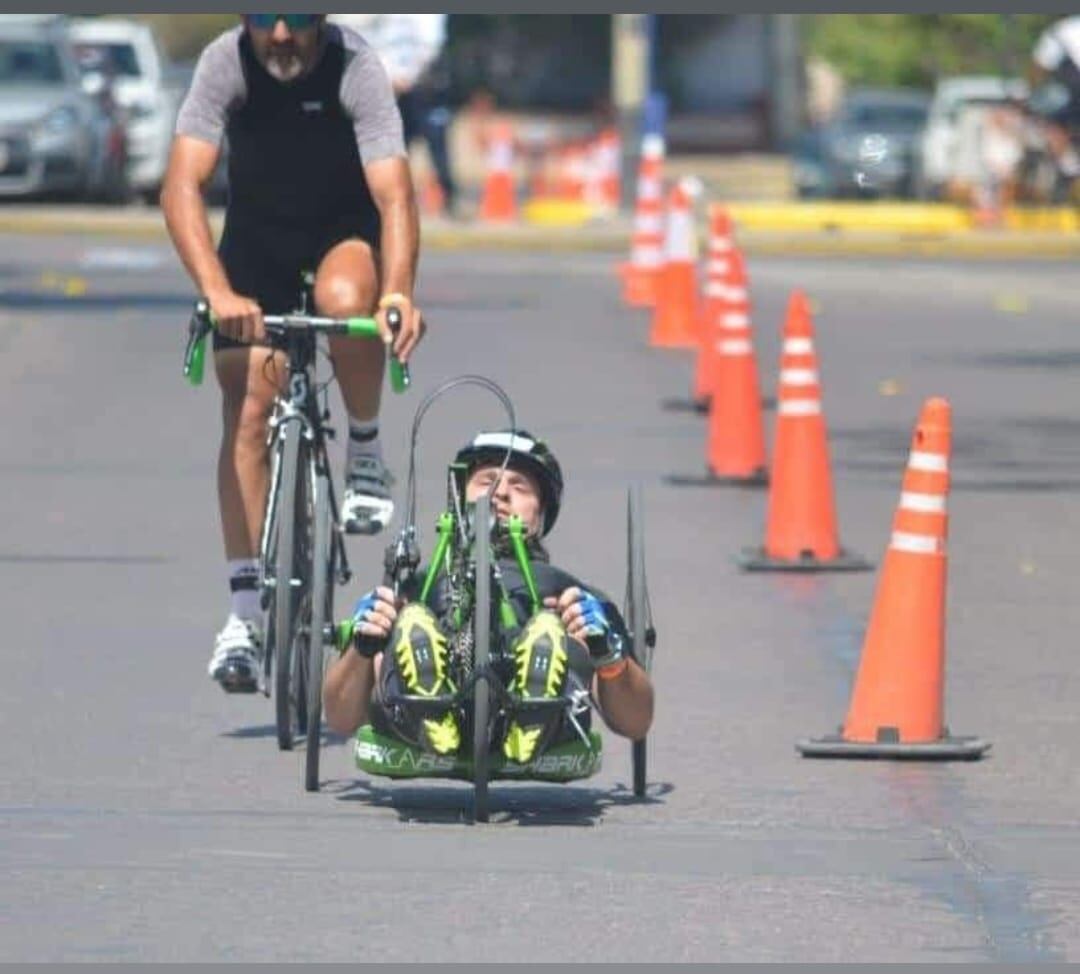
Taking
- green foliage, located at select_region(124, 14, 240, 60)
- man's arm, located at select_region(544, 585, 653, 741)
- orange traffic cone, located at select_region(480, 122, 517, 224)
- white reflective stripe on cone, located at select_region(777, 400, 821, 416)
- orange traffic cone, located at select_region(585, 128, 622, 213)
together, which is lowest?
man's arm, located at select_region(544, 585, 653, 741)

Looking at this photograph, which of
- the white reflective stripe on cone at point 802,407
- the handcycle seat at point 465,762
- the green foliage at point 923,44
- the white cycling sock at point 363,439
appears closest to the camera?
the handcycle seat at point 465,762

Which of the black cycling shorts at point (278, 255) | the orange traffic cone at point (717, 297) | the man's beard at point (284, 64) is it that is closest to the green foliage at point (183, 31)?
the orange traffic cone at point (717, 297)

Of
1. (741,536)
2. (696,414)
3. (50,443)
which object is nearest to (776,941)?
(741,536)

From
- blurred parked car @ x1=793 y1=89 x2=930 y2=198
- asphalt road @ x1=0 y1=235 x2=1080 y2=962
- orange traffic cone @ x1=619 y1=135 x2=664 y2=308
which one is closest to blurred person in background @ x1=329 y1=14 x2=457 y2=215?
orange traffic cone @ x1=619 y1=135 x2=664 y2=308

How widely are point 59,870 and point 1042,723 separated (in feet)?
10.6

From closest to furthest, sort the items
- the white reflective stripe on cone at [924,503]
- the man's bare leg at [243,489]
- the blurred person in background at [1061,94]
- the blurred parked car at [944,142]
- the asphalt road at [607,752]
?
the asphalt road at [607,752]
the man's bare leg at [243,489]
the white reflective stripe on cone at [924,503]
the blurred person in background at [1061,94]
the blurred parked car at [944,142]

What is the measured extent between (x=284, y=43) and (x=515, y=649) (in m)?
1.91

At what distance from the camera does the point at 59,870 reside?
287 inches

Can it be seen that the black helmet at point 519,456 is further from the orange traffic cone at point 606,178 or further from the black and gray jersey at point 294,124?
the orange traffic cone at point 606,178

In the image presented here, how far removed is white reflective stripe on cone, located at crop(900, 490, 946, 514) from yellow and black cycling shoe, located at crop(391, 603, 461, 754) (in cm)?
196

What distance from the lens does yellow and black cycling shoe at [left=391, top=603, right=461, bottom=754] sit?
7684 mm

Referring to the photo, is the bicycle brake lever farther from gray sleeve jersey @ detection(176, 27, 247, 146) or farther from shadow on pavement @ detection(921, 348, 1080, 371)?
shadow on pavement @ detection(921, 348, 1080, 371)

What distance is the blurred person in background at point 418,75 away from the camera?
29.1m

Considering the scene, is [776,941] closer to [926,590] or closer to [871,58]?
[926,590]
